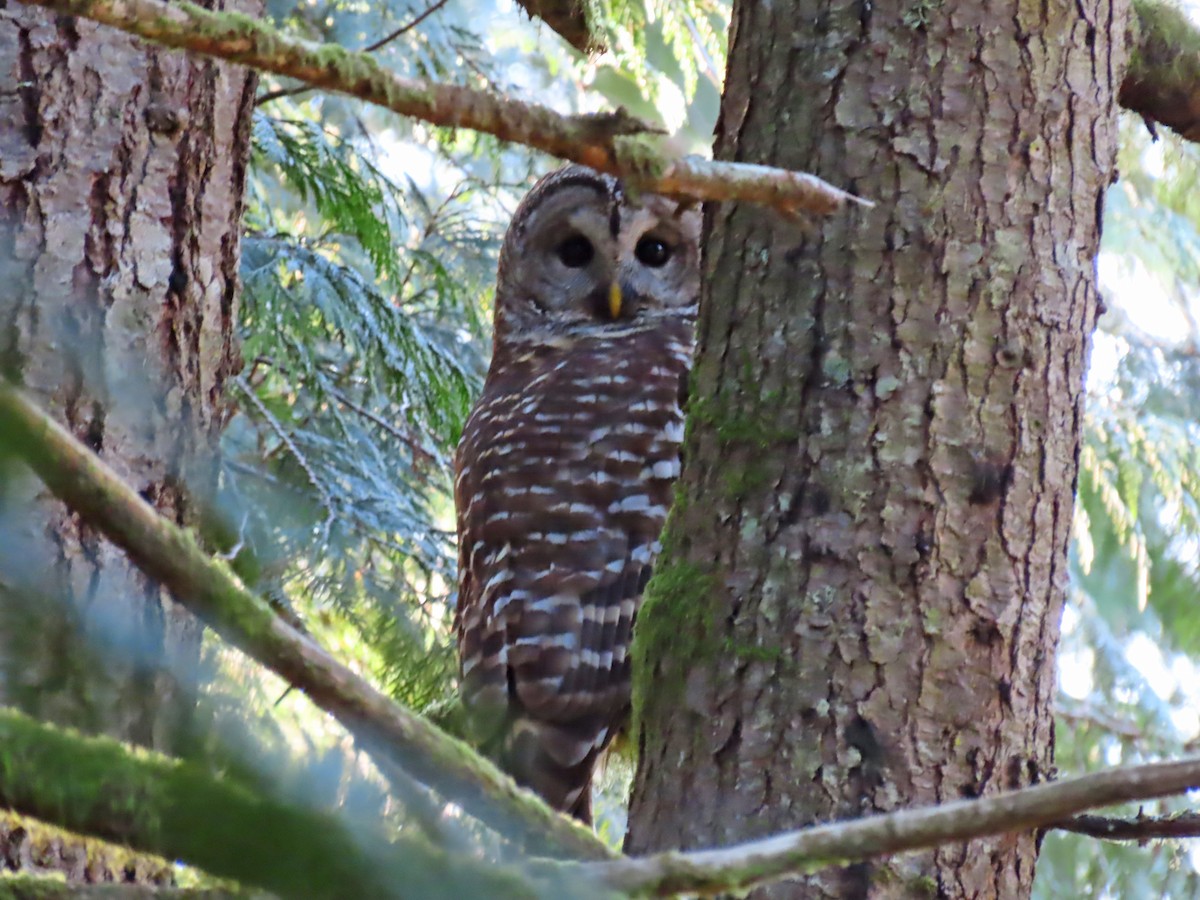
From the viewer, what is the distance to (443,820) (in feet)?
2.67

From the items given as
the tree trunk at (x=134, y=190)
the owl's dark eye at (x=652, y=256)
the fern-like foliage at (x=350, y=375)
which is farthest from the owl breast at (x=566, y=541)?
the tree trunk at (x=134, y=190)

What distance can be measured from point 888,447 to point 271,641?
41.9 inches

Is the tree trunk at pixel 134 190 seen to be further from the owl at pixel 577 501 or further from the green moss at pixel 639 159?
the owl at pixel 577 501

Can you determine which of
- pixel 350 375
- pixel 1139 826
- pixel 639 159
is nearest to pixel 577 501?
pixel 350 375

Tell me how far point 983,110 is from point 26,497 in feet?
4.73

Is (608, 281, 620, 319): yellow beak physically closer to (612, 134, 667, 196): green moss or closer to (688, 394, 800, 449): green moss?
(688, 394, 800, 449): green moss

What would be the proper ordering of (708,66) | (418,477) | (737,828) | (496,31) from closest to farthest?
1. (737,828)
2. (708,66)
3. (418,477)
4. (496,31)

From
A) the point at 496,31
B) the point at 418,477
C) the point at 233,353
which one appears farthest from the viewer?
the point at 496,31

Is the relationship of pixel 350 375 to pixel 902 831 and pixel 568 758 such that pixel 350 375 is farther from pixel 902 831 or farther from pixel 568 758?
pixel 902 831

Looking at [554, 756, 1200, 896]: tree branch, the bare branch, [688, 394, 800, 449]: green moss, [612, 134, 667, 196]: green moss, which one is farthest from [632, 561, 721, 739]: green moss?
[554, 756, 1200, 896]: tree branch

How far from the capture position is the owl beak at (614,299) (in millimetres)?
4465

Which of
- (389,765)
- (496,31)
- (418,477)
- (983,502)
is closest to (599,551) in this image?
(418,477)

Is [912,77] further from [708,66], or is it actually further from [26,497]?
[708,66]

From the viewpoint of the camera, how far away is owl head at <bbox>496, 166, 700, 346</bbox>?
4.47 m
